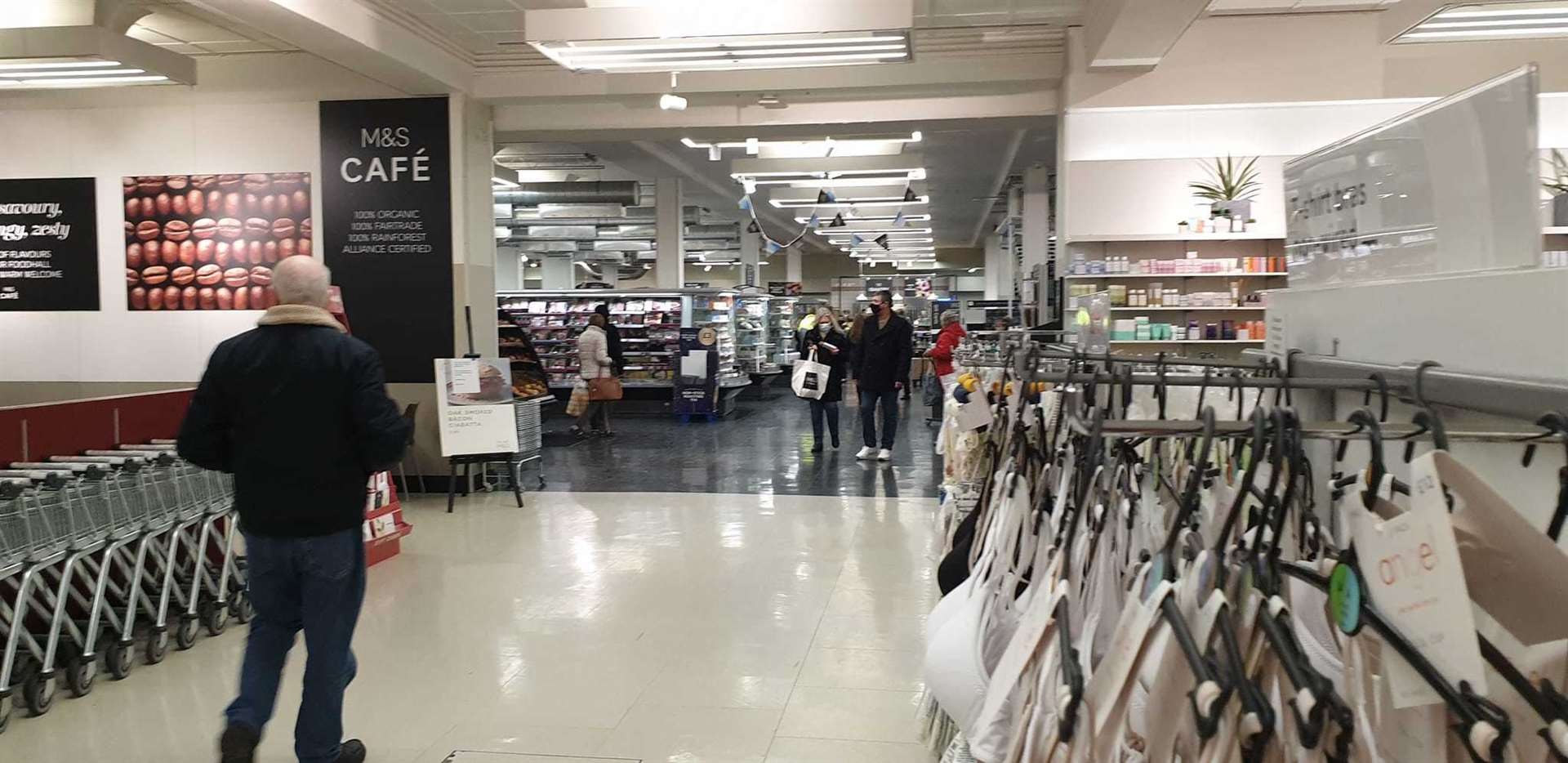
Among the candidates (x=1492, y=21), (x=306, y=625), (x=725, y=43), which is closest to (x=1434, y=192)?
(x=306, y=625)

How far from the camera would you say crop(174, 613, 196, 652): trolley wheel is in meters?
4.59

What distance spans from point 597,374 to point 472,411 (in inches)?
190

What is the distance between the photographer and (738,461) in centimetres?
1041

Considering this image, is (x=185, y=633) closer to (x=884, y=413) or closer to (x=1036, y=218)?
(x=884, y=413)

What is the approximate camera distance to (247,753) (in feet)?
9.56

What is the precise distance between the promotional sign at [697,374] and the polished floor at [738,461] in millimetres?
284

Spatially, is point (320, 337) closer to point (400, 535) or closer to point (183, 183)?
point (400, 535)

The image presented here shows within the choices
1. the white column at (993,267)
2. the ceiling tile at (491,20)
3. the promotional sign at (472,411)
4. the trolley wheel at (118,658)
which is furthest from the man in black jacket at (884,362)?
the white column at (993,267)

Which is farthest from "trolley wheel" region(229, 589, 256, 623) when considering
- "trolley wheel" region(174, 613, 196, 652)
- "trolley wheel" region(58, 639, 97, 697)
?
"trolley wheel" region(58, 639, 97, 697)

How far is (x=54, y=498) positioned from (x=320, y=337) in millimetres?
1875

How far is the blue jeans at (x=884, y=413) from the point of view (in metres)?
10.2

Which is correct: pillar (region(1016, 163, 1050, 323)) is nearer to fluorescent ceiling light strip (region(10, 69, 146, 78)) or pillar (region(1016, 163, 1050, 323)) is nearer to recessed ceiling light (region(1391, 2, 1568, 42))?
recessed ceiling light (region(1391, 2, 1568, 42))

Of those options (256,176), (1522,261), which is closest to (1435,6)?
(1522,261)

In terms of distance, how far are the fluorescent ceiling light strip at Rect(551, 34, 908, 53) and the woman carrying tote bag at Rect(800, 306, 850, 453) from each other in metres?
5.23
